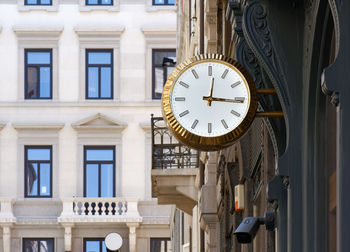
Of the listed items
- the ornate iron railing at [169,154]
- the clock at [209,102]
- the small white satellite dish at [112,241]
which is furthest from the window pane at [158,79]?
the clock at [209,102]

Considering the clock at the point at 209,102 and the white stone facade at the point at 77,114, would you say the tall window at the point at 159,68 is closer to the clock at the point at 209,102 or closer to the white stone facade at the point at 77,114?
the white stone facade at the point at 77,114

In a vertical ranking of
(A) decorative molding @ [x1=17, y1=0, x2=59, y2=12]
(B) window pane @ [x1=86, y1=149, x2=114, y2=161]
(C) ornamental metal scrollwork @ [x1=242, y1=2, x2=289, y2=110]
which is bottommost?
(B) window pane @ [x1=86, y1=149, x2=114, y2=161]

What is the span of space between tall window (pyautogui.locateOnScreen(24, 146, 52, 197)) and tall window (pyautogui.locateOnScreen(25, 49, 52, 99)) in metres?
2.22

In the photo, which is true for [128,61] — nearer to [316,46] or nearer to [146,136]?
[146,136]

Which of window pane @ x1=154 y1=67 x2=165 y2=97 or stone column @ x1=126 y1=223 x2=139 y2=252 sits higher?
window pane @ x1=154 y1=67 x2=165 y2=97

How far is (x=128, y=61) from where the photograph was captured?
4662 cm

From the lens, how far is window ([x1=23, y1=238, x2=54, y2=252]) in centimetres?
4603

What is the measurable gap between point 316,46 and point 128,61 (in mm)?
39356

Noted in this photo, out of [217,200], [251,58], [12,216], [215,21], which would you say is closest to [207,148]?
[251,58]

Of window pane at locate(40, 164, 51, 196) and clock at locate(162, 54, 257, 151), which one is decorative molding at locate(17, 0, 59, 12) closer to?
window pane at locate(40, 164, 51, 196)

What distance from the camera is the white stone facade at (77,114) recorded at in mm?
45812

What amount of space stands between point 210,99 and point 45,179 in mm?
38505

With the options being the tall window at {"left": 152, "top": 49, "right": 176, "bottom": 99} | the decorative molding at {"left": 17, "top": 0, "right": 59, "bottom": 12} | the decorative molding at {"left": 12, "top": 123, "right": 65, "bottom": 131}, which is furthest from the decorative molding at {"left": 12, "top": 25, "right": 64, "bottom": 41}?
the tall window at {"left": 152, "top": 49, "right": 176, "bottom": 99}

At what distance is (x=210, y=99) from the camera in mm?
7902
